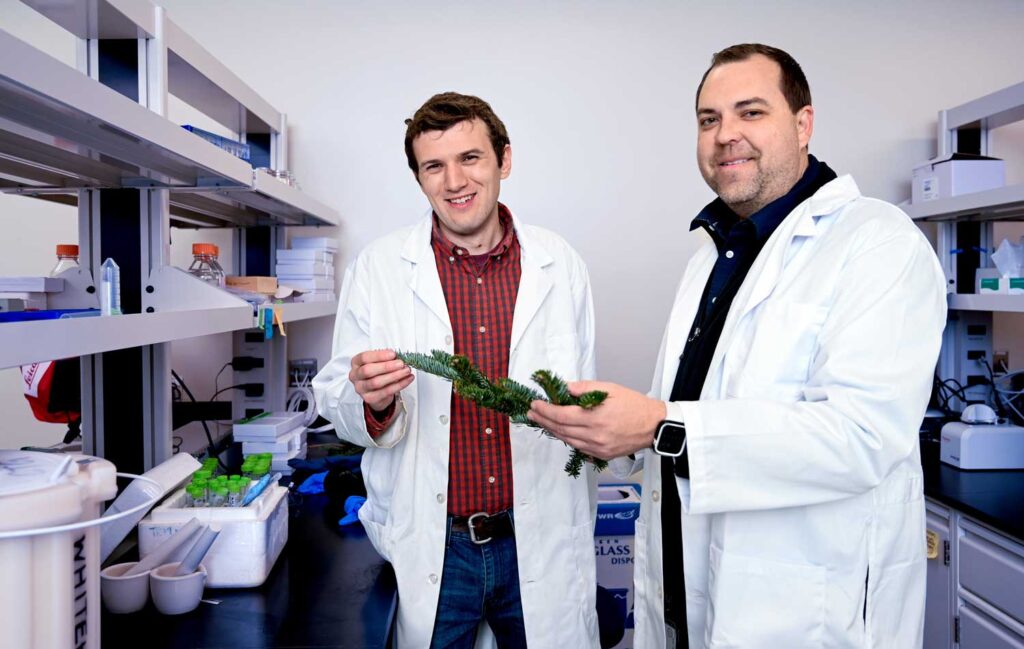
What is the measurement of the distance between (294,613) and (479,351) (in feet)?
2.25

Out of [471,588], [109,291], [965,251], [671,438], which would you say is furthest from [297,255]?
[965,251]

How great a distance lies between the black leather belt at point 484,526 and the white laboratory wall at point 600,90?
1.57 meters

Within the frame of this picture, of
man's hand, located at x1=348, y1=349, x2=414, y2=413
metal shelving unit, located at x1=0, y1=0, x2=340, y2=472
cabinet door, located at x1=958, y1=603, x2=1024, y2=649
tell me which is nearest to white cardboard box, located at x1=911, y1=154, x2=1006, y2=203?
cabinet door, located at x1=958, y1=603, x2=1024, y2=649

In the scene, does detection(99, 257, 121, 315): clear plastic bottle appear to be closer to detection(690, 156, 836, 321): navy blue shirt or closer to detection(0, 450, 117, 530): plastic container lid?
detection(0, 450, 117, 530): plastic container lid

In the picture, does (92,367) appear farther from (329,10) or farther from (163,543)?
(329,10)

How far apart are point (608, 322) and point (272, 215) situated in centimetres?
149

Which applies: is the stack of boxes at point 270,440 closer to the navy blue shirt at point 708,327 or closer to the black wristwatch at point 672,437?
the navy blue shirt at point 708,327

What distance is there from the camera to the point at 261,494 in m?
1.57

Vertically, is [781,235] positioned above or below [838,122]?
below

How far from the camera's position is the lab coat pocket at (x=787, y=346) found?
114 centimetres

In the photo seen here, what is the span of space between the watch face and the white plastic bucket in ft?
2.39

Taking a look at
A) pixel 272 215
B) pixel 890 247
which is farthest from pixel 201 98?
pixel 890 247

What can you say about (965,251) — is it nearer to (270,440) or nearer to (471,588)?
(471,588)

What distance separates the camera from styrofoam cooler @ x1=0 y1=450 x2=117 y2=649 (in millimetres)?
782
